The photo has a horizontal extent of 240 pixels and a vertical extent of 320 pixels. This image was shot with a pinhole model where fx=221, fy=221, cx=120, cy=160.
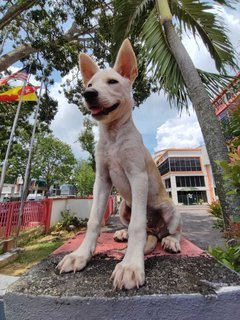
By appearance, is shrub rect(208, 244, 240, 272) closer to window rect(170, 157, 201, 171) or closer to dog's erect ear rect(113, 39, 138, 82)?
dog's erect ear rect(113, 39, 138, 82)

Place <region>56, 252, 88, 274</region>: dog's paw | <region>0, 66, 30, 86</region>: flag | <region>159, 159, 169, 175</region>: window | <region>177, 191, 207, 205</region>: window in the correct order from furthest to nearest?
<region>159, 159, 169, 175</region>: window
<region>177, 191, 207, 205</region>: window
<region>0, 66, 30, 86</region>: flag
<region>56, 252, 88, 274</region>: dog's paw

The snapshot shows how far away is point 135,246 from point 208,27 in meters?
4.12

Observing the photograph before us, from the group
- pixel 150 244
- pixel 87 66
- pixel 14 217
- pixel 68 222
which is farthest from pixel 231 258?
pixel 68 222

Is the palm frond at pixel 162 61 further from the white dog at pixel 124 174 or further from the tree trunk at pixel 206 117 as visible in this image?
the white dog at pixel 124 174

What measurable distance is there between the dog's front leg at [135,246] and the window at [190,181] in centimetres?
3746

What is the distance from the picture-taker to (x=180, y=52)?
3.45m

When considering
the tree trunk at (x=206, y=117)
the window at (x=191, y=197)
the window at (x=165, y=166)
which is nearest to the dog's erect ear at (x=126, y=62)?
the tree trunk at (x=206, y=117)

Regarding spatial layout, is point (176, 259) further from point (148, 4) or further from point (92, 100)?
point (148, 4)

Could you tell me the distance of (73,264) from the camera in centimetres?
119

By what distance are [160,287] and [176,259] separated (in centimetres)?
36

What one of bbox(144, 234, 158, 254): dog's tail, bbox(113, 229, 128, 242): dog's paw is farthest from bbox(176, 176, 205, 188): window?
bbox(144, 234, 158, 254): dog's tail

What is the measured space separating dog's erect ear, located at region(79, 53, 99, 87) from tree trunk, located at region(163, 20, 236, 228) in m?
1.79

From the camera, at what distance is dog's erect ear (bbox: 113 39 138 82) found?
1.63 meters

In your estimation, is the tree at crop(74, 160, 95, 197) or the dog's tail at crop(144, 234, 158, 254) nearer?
the dog's tail at crop(144, 234, 158, 254)
